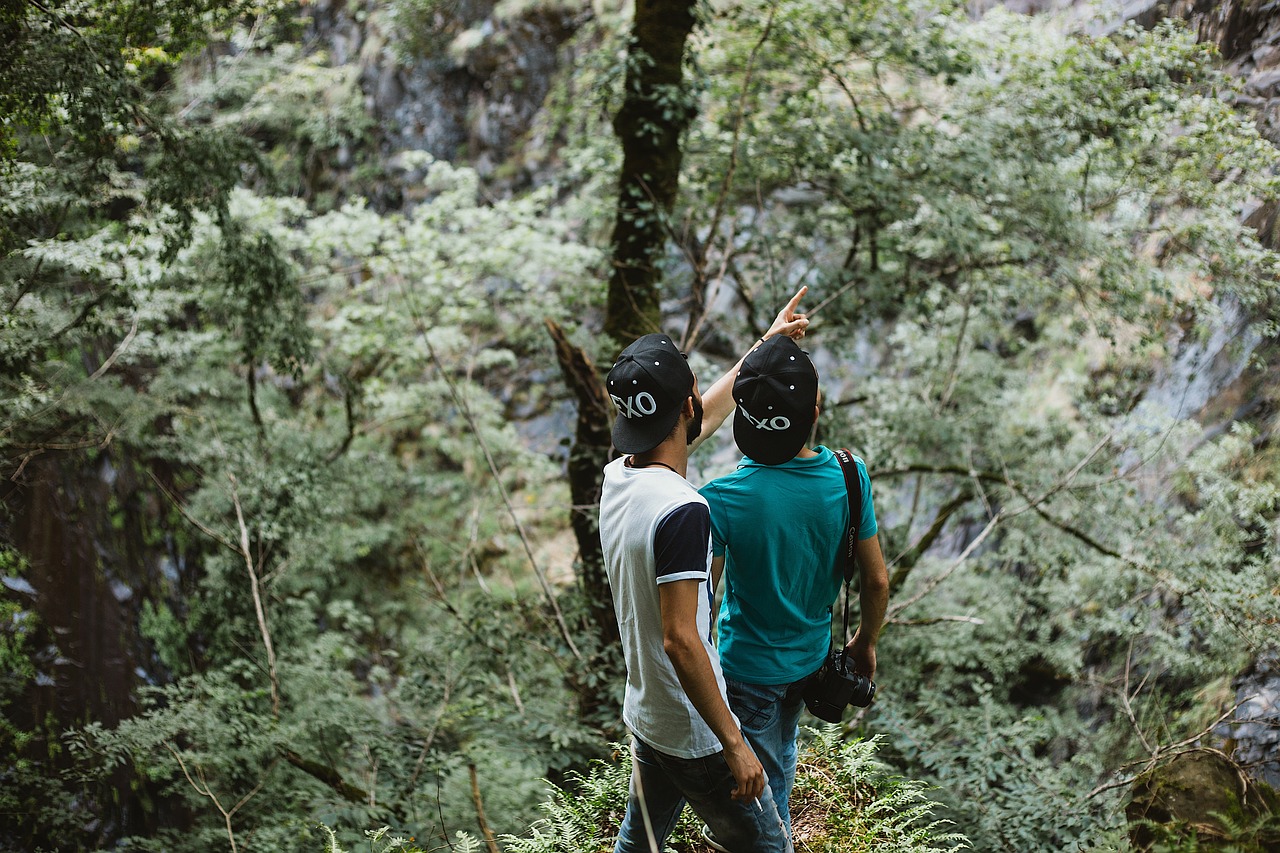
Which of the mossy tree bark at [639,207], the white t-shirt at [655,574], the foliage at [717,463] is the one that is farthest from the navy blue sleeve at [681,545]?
the mossy tree bark at [639,207]

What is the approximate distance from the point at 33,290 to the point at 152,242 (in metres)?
2.49

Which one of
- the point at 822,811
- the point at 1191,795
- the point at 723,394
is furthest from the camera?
the point at 1191,795

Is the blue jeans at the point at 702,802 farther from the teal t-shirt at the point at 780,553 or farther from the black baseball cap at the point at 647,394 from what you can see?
the black baseball cap at the point at 647,394

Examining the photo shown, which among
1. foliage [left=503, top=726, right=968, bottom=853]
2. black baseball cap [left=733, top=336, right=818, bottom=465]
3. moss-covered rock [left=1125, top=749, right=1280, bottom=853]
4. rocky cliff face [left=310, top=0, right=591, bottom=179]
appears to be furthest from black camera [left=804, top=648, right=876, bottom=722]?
rocky cliff face [left=310, top=0, right=591, bottom=179]

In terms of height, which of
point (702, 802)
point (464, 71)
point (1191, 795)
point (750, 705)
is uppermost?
point (464, 71)

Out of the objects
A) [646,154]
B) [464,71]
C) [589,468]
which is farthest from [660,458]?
[464,71]

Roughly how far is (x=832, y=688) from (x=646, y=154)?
4019 mm

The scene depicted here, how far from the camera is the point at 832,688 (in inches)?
90.4

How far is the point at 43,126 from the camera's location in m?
4.12

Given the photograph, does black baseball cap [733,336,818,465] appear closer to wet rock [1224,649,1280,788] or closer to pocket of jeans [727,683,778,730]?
pocket of jeans [727,683,778,730]

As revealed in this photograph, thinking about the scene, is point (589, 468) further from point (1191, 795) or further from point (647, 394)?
point (1191, 795)

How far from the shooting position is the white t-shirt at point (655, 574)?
1858 mm

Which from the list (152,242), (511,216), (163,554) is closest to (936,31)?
(511,216)

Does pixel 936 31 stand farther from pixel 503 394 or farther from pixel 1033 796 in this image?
pixel 503 394
